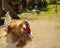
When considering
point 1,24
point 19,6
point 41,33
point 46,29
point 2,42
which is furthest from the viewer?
point 19,6

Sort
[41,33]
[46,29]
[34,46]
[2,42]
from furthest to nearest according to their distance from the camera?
[46,29]
[41,33]
[2,42]
[34,46]

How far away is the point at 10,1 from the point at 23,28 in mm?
16354

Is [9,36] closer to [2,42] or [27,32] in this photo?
[27,32]

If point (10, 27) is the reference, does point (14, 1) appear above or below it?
below

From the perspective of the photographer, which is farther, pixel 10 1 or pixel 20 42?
pixel 10 1

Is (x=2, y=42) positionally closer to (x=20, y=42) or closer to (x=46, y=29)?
(x=46, y=29)

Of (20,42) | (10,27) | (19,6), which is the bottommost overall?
(19,6)

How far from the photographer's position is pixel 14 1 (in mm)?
19547

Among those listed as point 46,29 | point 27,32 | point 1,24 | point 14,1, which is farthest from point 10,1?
point 27,32

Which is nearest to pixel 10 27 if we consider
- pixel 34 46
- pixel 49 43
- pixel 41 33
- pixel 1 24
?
pixel 34 46

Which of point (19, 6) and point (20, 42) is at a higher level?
point (20, 42)

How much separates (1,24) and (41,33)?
324 cm

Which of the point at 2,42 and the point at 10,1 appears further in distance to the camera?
the point at 10,1

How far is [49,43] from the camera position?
866 centimetres
